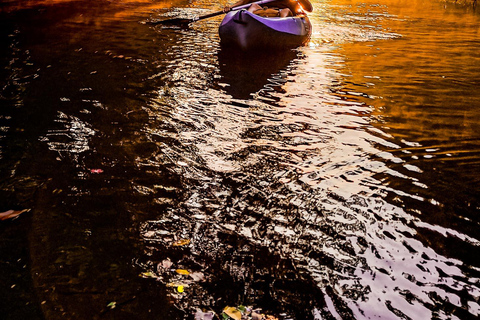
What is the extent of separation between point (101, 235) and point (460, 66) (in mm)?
10723

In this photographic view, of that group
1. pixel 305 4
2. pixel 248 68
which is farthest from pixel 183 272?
pixel 305 4

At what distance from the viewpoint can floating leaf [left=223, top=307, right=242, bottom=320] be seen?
2.45 meters

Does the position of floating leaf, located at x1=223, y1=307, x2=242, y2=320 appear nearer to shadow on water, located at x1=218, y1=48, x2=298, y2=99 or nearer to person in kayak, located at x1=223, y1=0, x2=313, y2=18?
shadow on water, located at x1=218, y1=48, x2=298, y2=99

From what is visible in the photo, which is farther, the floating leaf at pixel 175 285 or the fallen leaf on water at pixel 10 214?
the fallen leaf on water at pixel 10 214

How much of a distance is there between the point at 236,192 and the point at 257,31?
7426mm

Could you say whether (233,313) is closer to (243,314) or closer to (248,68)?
(243,314)

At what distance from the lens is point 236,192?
3.92 metres

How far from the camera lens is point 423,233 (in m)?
3.38

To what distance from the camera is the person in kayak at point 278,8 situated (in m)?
11.8

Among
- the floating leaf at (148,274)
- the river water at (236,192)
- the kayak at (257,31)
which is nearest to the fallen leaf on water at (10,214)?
the river water at (236,192)

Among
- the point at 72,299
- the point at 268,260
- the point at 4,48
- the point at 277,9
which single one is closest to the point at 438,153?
the point at 268,260

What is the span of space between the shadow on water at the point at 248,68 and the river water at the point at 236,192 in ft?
0.34

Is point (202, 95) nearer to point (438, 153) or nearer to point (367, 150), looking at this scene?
point (367, 150)

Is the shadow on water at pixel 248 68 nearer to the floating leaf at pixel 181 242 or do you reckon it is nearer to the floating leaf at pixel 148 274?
the floating leaf at pixel 181 242
